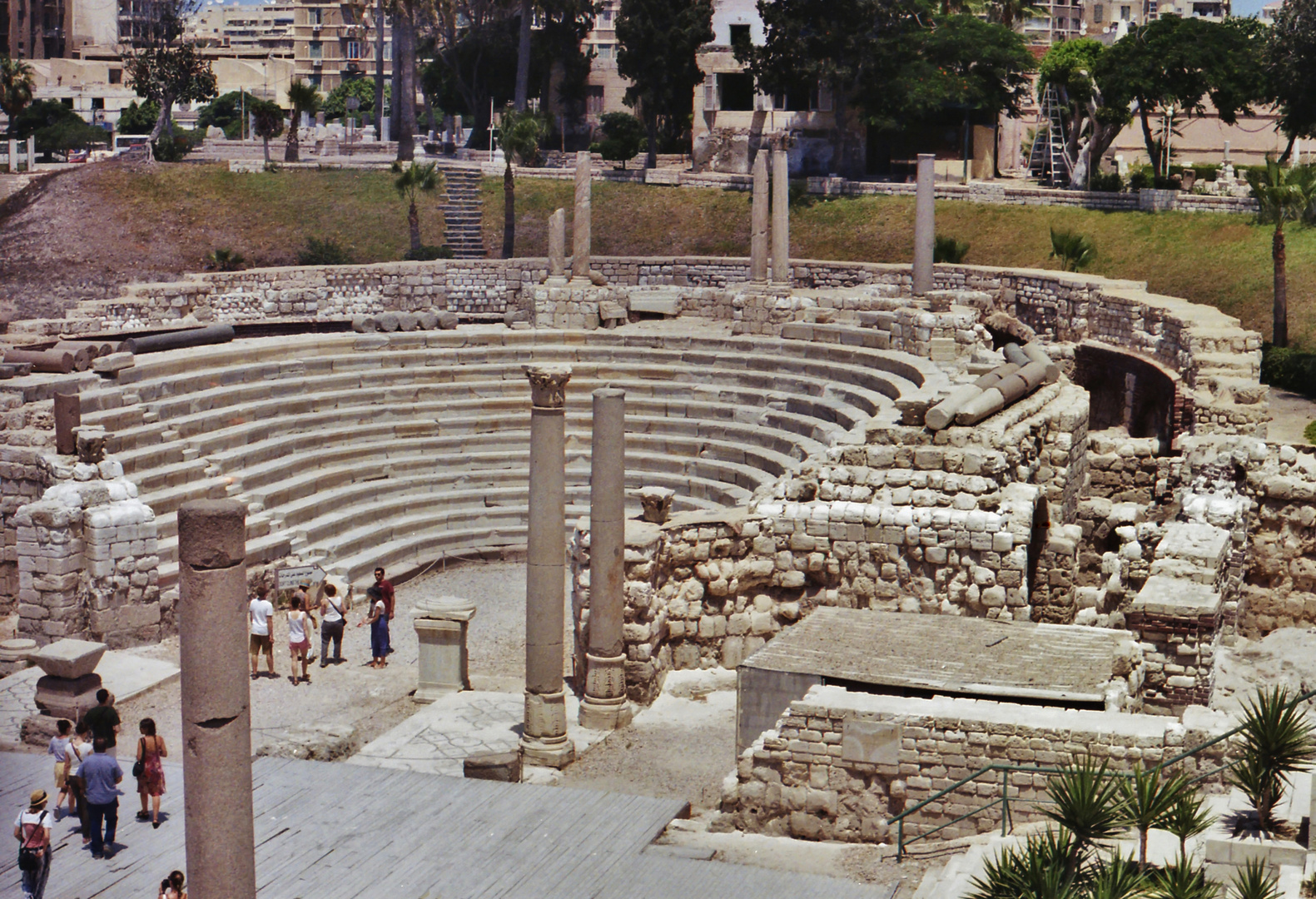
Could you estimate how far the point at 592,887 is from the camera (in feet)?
42.6

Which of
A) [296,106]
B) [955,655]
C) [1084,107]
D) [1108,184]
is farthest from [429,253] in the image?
[955,655]

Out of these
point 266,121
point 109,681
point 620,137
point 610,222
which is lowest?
point 109,681

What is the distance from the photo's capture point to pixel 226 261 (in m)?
46.3

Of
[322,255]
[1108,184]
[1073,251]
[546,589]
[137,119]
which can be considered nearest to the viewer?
[546,589]

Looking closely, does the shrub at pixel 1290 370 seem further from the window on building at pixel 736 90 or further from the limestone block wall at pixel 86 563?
the window on building at pixel 736 90

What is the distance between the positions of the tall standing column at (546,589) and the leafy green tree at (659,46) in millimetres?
46093

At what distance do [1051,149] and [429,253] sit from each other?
23678mm

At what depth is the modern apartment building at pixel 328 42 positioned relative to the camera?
12725 cm

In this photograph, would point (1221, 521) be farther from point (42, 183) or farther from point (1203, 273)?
point (42, 183)

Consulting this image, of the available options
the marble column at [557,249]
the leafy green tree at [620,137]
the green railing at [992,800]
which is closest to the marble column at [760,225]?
the marble column at [557,249]

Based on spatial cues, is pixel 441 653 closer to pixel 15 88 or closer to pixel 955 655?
pixel 955 655

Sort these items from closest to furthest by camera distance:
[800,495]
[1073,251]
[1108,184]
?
[800,495]
[1073,251]
[1108,184]

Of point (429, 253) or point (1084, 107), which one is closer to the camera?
point (429, 253)

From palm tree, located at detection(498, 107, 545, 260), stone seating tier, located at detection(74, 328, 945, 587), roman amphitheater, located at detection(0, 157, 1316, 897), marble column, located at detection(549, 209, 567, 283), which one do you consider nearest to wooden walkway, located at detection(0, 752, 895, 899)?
roman amphitheater, located at detection(0, 157, 1316, 897)
